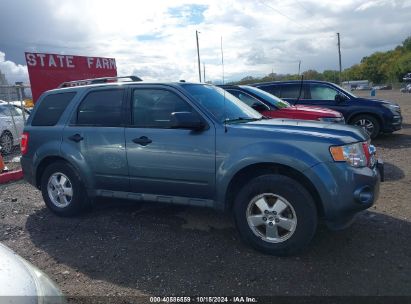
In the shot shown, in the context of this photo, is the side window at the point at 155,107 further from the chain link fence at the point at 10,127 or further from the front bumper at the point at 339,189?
the chain link fence at the point at 10,127

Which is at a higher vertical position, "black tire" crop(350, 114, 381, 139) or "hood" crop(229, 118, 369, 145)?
"hood" crop(229, 118, 369, 145)

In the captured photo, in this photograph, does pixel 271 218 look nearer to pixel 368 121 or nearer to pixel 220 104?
pixel 220 104

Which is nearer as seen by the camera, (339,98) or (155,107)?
(155,107)

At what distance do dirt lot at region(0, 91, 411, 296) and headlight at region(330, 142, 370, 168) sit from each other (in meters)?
0.93

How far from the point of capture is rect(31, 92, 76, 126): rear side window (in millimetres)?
5418

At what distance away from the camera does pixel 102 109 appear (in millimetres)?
5066

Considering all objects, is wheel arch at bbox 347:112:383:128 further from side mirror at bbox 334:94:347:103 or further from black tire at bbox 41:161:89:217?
black tire at bbox 41:161:89:217

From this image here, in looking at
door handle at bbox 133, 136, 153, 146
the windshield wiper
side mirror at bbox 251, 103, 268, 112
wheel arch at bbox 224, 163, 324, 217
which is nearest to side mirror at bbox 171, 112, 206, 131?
the windshield wiper

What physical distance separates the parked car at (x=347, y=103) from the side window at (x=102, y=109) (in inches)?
262

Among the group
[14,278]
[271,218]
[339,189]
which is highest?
[14,278]

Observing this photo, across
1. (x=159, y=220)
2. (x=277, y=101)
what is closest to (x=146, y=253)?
(x=159, y=220)

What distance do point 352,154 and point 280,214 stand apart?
0.91 metres

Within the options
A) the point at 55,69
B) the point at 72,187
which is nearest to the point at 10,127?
the point at 55,69


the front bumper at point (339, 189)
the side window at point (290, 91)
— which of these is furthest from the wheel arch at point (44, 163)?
the side window at point (290, 91)
